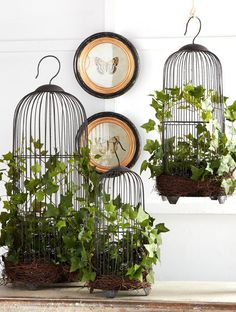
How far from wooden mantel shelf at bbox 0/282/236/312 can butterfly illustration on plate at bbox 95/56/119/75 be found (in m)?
1.66

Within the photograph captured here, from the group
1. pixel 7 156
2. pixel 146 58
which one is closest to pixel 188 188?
pixel 7 156

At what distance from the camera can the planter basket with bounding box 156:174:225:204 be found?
3.55m

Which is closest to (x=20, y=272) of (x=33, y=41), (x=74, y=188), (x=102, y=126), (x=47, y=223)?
(x=47, y=223)

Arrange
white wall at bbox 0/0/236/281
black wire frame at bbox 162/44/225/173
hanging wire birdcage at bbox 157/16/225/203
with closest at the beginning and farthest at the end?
hanging wire birdcage at bbox 157/16/225/203 → black wire frame at bbox 162/44/225/173 → white wall at bbox 0/0/236/281

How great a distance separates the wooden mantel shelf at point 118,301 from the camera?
11.1 feet

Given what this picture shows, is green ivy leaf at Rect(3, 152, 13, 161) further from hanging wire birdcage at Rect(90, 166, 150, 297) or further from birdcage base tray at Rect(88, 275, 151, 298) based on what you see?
birdcage base tray at Rect(88, 275, 151, 298)

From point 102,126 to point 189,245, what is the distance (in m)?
0.97

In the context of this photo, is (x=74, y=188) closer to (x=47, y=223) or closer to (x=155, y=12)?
(x=47, y=223)

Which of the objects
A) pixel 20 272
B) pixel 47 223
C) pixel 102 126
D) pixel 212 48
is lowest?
pixel 20 272

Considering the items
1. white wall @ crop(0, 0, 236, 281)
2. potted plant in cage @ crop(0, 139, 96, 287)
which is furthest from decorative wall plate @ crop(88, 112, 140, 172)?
potted plant in cage @ crop(0, 139, 96, 287)

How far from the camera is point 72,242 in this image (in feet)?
11.8

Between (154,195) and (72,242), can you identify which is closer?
(72,242)

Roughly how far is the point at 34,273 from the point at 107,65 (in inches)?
66.0

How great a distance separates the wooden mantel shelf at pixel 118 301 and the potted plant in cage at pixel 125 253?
76 mm
